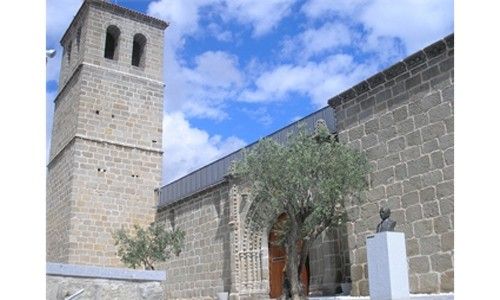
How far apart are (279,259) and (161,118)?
31.4 feet

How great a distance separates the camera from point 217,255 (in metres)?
14.9

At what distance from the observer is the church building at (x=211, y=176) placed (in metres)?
8.24

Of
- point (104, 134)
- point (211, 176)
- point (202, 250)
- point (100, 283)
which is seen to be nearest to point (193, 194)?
point (211, 176)

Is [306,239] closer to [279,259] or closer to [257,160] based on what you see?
[257,160]

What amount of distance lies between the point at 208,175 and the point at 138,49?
7925mm

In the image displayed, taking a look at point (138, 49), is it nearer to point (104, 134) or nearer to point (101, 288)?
point (104, 134)

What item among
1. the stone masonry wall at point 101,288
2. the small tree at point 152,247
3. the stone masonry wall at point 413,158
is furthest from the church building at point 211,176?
the stone masonry wall at point 101,288

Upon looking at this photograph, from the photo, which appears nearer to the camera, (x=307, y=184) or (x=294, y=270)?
(x=294, y=270)

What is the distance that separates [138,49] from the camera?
72.2 ft

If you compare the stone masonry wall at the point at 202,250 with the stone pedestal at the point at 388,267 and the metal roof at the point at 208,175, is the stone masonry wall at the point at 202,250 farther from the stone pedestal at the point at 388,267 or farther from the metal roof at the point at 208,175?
the stone pedestal at the point at 388,267

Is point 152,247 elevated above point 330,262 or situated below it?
above

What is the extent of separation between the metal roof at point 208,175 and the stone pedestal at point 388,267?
5441 millimetres

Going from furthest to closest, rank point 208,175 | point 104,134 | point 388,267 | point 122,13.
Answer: point 122,13
point 104,134
point 208,175
point 388,267

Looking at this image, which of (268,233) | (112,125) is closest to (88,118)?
(112,125)
